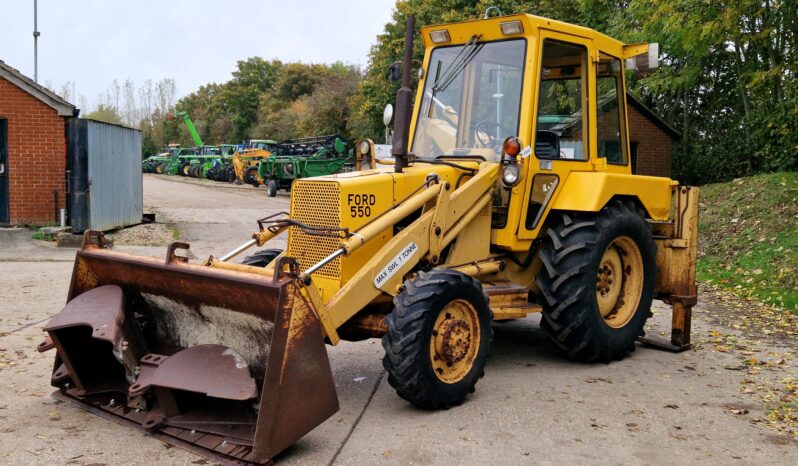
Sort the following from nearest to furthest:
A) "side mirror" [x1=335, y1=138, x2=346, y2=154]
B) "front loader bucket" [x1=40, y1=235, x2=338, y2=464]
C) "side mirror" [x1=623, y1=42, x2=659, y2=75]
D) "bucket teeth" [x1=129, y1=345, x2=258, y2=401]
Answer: "front loader bucket" [x1=40, y1=235, x2=338, y2=464]
"bucket teeth" [x1=129, y1=345, x2=258, y2=401]
"side mirror" [x1=623, y1=42, x2=659, y2=75]
"side mirror" [x1=335, y1=138, x2=346, y2=154]

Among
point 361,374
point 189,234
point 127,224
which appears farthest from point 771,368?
point 127,224

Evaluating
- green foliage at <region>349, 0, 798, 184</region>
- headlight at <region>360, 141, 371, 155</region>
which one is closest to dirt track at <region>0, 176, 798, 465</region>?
headlight at <region>360, 141, 371, 155</region>

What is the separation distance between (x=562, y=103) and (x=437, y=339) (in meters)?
2.84

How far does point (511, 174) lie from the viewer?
19.7ft

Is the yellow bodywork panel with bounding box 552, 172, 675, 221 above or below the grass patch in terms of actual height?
above

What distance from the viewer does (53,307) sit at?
871cm

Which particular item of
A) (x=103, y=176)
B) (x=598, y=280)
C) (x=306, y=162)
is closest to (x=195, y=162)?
(x=306, y=162)

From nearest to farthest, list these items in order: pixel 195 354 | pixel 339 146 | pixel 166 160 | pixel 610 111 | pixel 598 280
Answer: pixel 195 354 < pixel 598 280 < pixel 610 111 < pixel 339 146 < pixel 166 160

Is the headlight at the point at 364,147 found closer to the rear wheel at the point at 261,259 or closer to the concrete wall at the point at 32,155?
the rear wheel at the point at 261,259

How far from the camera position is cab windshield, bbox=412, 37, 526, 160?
632 cm

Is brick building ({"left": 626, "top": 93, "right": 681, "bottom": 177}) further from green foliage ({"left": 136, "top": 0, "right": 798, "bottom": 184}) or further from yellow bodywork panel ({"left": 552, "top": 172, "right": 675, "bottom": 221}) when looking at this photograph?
yellow bodywork panel ({"left": 552, "top": 172, "right": 675, "bottom": 221})

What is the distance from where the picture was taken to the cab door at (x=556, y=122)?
627cm

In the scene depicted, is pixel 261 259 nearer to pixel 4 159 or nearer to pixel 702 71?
pixel 4 159

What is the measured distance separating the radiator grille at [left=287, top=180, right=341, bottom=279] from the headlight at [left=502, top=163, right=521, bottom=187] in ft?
4.83
